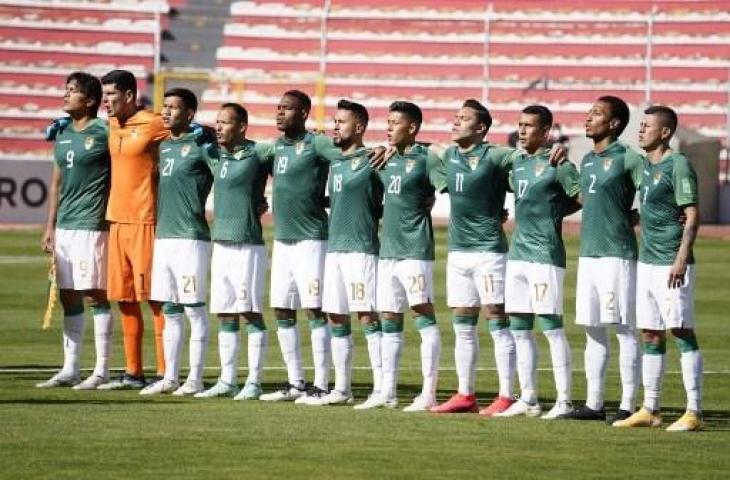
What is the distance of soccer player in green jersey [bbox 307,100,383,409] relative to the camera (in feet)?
42.8

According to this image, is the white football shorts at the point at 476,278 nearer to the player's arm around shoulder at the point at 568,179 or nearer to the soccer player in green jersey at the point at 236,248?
the player's arm around shoulder at the point at 568,179

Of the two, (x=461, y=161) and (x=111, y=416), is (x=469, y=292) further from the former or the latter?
(x=111, y=416)

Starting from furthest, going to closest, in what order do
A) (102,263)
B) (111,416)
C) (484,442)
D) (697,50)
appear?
(697,50)
(102,263)
(111,416)
(484,442)

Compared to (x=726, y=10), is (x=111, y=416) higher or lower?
lower

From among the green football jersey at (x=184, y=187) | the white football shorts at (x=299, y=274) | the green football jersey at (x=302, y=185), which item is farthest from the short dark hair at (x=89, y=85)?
the white football shorts at (x=299, y=274)

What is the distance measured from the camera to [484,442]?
11.0m

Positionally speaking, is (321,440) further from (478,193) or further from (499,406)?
(478,193)

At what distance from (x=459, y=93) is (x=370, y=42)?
8.37ft

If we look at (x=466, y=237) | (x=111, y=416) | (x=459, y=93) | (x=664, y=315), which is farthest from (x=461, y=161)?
(x=459, y=93)

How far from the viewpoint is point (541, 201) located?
1242cm

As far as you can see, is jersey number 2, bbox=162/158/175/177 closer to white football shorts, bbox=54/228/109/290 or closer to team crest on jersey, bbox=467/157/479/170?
white football shorts, bbox=54/228/109/290

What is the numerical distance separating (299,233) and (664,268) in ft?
9.11

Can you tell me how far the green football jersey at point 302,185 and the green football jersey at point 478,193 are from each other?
1042 millimetres

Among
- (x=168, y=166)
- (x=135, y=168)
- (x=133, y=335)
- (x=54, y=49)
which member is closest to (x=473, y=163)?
(x=168, y=166)
